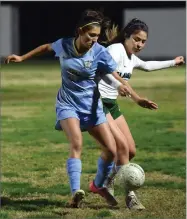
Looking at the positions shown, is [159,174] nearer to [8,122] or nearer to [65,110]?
[65,110]

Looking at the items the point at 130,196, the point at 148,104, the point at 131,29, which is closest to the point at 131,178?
the point at 130,196

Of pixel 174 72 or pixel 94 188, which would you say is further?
pixel 174 72

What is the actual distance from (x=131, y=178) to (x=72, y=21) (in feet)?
121

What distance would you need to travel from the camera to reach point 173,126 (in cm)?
1423

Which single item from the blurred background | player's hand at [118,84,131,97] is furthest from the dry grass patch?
the blurred background

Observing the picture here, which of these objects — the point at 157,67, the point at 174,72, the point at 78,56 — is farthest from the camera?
the point at 174,72

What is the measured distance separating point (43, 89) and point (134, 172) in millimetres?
15127

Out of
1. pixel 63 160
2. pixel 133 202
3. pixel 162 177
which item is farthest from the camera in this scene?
pixel 63 160

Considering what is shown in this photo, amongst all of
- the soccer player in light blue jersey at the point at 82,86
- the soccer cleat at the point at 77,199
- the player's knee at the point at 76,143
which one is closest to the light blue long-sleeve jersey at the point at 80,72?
the soccer player in light blue jersey at the point at 82,86

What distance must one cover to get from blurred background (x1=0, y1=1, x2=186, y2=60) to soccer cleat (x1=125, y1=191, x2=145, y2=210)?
3412cm

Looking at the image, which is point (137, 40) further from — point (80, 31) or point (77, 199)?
point (77, 199)

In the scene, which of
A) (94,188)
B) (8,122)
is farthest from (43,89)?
(94,188)

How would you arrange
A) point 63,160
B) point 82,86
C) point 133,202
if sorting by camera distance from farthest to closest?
point 63,160 → point 133,202 → point 82,86

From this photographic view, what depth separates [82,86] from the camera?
7.20 m
